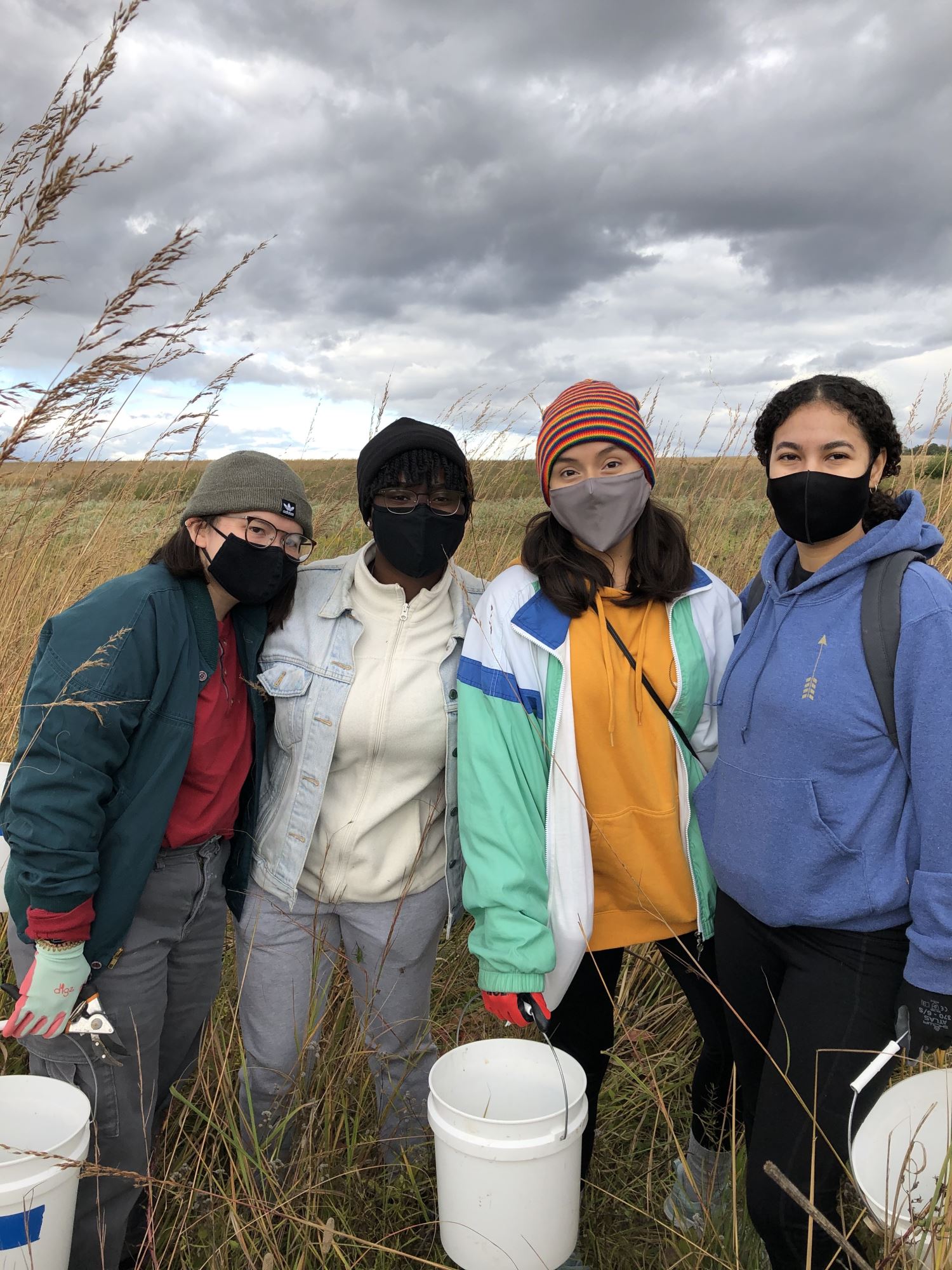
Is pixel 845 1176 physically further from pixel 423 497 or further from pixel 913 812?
pixel 423 497

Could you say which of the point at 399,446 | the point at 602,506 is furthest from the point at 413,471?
the point at 602,506

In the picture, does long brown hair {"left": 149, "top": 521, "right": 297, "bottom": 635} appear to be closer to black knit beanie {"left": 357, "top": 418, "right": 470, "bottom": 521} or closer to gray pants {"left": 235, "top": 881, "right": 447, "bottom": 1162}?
black knit beanie {"left": 357, "top": 418, "right": 470, "bottom": 521}

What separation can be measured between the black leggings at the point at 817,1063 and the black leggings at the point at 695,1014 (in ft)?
1.31

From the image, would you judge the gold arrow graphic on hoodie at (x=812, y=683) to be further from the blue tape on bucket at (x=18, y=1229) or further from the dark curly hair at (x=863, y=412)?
the blue tape on bucket at (x=18, y=1229)

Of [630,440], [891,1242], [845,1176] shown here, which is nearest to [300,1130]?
[845,1176]

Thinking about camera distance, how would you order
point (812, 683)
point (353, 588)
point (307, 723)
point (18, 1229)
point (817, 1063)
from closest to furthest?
point (18, 1229)
point (817, 1063)
point (812, 683)
point (307, 723)
point (353, 588)

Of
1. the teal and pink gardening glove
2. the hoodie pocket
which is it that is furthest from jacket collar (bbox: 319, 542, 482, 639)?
the teal and pink gardening glove

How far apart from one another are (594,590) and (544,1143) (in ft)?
4.12

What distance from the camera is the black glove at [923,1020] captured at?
1574mm

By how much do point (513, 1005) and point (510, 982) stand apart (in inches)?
2.3

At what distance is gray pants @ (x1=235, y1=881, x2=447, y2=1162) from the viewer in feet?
7.47

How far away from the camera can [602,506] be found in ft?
6.94

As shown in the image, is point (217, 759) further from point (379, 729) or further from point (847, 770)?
point (847, 770)

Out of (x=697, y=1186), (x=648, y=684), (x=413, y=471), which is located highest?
(x=413, y=471)
